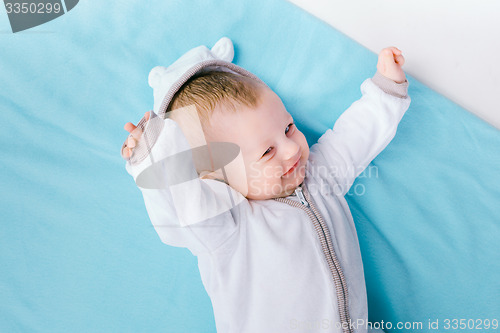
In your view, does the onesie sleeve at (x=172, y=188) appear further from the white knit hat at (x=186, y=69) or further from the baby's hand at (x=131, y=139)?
the white knit hat at (x=186, y=69)

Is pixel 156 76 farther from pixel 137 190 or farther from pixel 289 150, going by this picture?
pixel 289 150

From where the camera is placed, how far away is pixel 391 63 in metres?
0.98

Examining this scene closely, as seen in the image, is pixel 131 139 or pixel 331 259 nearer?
pixel 131 139

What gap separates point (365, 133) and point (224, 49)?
0.42 metres

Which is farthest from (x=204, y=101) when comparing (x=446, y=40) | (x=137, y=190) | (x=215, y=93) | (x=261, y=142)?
(x=446, y=40)

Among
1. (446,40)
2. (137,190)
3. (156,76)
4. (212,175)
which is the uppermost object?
(446,40)

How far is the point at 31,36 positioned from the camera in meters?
1.19

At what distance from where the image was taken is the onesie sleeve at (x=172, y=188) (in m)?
0.69

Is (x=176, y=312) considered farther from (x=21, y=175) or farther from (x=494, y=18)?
(x=494, y=18)

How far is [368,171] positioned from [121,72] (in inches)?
27.4

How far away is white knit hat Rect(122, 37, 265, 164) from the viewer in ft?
2.99

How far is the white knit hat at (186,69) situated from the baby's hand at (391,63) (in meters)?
0.28

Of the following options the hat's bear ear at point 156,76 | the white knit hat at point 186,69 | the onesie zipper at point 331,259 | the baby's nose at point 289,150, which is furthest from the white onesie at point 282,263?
the hat's bear ear at point 156,76

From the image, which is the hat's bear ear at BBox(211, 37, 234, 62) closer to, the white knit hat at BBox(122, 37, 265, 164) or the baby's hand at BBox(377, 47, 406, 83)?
the white knit hat at BBox(122, 37, 265, 164)
